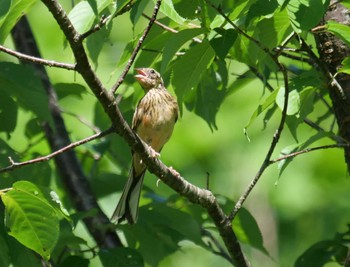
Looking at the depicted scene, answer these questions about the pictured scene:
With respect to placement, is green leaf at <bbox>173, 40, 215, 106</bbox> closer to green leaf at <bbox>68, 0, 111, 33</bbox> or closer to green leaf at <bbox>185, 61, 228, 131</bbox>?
green leaf at <bbox>68, 0, 111, 33</bbox>

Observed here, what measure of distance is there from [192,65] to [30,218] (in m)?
1.00

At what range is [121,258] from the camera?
14.4 ft

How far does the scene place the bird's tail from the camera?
5051 mm

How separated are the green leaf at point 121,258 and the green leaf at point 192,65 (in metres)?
0.97

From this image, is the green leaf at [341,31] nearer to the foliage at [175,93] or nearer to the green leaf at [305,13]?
the foliage at [175,93]

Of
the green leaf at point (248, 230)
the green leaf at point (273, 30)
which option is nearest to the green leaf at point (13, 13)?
the green leaf at point (273, 30)

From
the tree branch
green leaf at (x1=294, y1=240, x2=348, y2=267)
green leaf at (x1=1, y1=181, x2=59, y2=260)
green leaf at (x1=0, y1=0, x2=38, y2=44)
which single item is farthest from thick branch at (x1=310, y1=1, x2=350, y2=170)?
green leaf at (x1=1, y1=181, x2=59, y2=260)

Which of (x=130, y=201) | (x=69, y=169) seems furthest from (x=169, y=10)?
(x=69, y=169)

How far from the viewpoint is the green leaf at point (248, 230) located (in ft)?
15.8

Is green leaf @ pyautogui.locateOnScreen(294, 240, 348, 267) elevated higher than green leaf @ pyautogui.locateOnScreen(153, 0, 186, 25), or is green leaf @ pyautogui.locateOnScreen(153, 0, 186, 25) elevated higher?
green leaf @ pyautogui.locateOnScreen(153, 0, 186, 25)

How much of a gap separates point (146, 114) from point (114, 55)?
3.32m

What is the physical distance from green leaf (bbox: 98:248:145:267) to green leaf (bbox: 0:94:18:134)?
875 mm

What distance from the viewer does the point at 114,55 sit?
9.39 m

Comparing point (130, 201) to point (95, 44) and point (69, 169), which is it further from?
point (95, 44)
